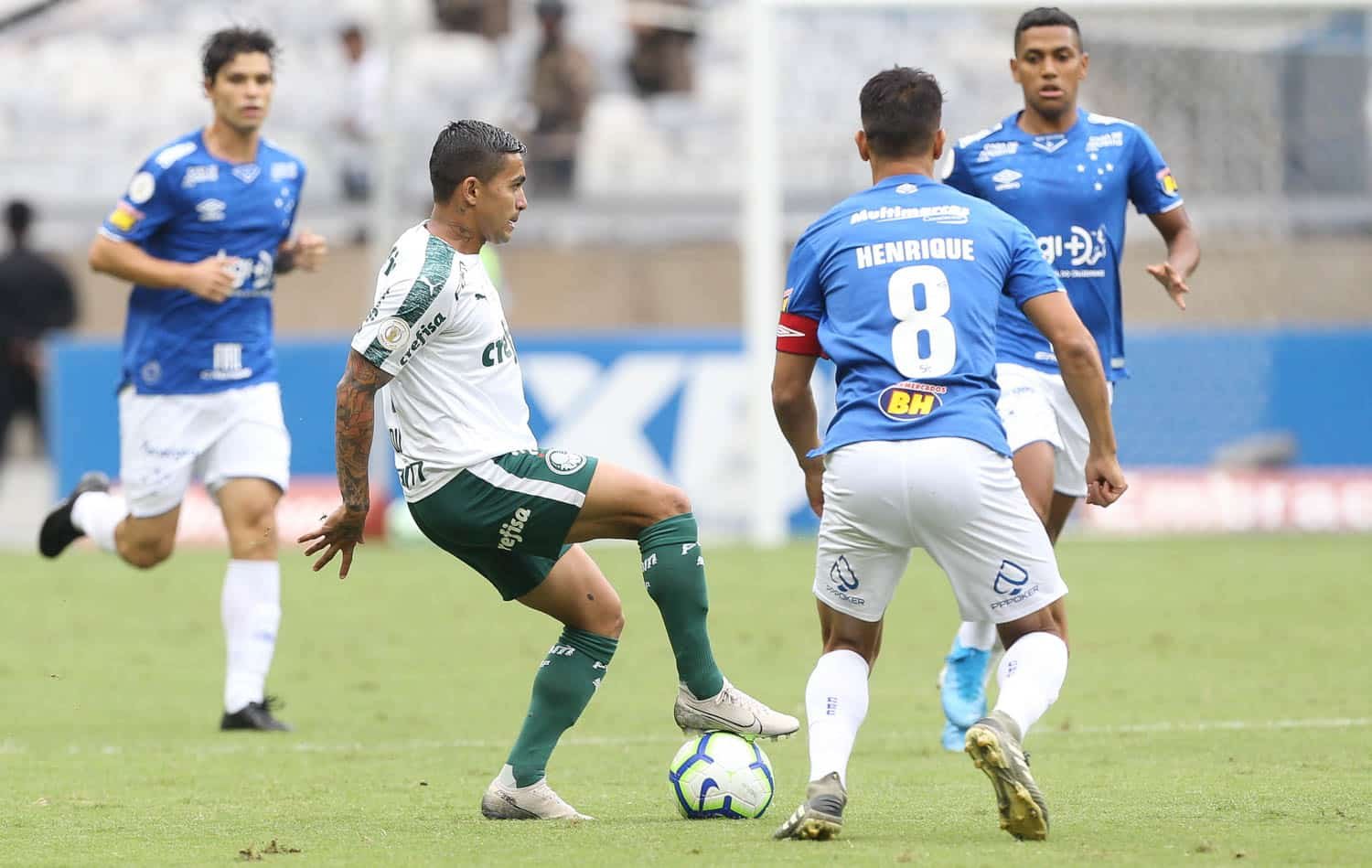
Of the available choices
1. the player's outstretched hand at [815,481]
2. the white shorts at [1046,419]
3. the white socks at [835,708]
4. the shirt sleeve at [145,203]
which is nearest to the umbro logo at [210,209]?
the shirt sleeve at [145,203]

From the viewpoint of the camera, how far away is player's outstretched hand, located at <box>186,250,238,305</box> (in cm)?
855

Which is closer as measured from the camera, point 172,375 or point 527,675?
point 172,375

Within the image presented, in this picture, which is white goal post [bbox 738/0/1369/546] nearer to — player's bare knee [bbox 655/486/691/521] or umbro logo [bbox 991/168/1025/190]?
umbro logo [bbox 991/168/1025/190]

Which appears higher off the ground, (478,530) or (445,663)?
(478,530)

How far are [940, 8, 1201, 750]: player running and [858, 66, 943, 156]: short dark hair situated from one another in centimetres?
194

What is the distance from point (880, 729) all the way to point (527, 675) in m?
2.46

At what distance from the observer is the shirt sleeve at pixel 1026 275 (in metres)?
5.61

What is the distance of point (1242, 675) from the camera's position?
31.6ft

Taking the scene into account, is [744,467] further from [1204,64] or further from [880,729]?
[880,729]

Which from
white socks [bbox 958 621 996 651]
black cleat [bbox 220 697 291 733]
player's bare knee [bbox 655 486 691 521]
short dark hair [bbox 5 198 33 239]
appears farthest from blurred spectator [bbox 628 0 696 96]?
player's bare knee [bbox 655 486 691 521]

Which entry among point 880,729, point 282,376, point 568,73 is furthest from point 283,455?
point 568,73

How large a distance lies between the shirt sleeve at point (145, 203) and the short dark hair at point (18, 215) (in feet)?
31.2

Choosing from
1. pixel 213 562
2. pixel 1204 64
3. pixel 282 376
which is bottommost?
pixel 213 562

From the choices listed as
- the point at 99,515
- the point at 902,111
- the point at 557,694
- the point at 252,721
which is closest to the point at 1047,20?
the point at 902,111
